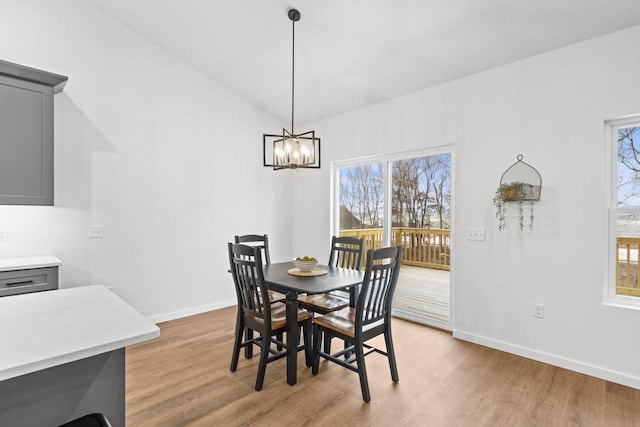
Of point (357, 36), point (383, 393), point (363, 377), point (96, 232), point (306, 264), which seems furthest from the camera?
point (96, 232)

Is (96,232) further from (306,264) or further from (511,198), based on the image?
(511,198)

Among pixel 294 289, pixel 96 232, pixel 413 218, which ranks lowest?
pixel 294 289

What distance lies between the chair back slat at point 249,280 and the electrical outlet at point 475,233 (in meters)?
2.14

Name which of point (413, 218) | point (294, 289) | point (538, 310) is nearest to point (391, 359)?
point (294, 289)

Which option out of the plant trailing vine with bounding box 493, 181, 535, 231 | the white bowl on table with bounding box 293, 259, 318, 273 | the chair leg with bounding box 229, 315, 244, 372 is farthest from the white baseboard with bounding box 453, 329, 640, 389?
the chair leg with bounding box 229, 315, 244, 372

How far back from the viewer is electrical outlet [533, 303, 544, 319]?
2.90m

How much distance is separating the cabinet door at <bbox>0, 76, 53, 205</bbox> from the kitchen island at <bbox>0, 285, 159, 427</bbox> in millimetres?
1688

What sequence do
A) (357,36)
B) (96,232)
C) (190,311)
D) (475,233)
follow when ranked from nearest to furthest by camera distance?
(357,36), (475,233), (96,232), (190,311)

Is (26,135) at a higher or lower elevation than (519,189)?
higher

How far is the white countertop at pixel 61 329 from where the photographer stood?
0.95 metres

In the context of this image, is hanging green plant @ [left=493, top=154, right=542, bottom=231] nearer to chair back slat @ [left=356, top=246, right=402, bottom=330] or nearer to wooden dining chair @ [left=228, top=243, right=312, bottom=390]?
chair back slat @ [left=356, top=246, right=402, bottom=330]

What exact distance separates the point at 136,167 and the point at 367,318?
9.78ft

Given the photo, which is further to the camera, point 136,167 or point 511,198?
point 136,167

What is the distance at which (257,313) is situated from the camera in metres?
2.51
